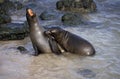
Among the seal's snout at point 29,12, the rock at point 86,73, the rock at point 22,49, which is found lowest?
the rock at point 86,73

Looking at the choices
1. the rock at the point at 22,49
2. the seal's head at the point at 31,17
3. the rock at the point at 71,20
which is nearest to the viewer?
the seal's head at the point at 31,17

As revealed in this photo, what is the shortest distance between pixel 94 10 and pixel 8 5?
382 centimetres

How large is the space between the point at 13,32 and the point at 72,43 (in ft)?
7.05

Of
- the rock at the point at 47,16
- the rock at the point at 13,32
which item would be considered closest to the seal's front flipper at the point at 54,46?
the rock at the point at 13,32

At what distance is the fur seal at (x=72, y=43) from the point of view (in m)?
8.91

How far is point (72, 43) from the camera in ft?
29.9

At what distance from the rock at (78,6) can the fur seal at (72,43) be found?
16.8 feet

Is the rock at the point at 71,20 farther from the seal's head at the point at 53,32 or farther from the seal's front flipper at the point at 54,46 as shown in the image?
the seal's front flipper at the point at 54,46

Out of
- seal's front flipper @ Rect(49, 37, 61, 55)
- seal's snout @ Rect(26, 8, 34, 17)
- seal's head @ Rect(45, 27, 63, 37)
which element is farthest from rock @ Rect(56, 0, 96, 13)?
seal's snout @ Rect(26, 8, 34, 17)

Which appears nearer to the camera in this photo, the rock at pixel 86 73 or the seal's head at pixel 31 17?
the rock at pixel 86 73

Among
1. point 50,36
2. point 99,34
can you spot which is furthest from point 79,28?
point 50,36

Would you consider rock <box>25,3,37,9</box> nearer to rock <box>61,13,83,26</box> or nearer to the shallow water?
rock <box>61,13,83,26</box>

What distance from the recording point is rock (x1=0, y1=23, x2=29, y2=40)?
10289 millimetres

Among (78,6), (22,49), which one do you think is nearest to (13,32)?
(22,49)
